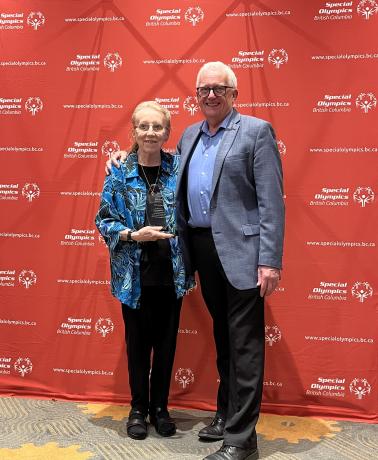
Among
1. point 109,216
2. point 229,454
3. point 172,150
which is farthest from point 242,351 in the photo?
point 172,150

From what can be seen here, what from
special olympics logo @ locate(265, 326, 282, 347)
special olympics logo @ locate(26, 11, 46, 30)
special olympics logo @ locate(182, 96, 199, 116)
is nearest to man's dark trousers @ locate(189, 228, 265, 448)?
special olympics logo @ locate(265, 326, 282, 347)

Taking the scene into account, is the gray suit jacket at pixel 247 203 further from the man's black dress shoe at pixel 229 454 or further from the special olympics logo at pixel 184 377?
the special olympics logo at pixel 184 377

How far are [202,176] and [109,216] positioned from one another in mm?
491

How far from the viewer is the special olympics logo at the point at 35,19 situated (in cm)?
319

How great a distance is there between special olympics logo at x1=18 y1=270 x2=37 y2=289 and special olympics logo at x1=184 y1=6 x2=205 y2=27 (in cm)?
175

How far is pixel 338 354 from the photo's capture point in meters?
2.96

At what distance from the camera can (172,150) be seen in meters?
3.12

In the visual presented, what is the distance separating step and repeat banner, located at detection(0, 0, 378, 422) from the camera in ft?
9.58

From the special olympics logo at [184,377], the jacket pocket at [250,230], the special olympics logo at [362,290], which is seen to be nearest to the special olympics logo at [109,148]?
the jacket pocket at [250,230]

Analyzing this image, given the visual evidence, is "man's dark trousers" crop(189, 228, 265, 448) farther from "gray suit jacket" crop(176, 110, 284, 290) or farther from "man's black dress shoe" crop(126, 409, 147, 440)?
"man's black dress shoe" crop(126, 409, 147, 440)

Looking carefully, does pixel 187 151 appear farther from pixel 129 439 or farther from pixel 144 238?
pixel 129 439

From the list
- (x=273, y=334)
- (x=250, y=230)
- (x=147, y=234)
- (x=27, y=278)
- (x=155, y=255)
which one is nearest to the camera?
(x=250, y=230)

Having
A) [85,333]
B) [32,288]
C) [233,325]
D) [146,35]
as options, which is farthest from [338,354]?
[146,35]

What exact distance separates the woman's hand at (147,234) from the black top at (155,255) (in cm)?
8
